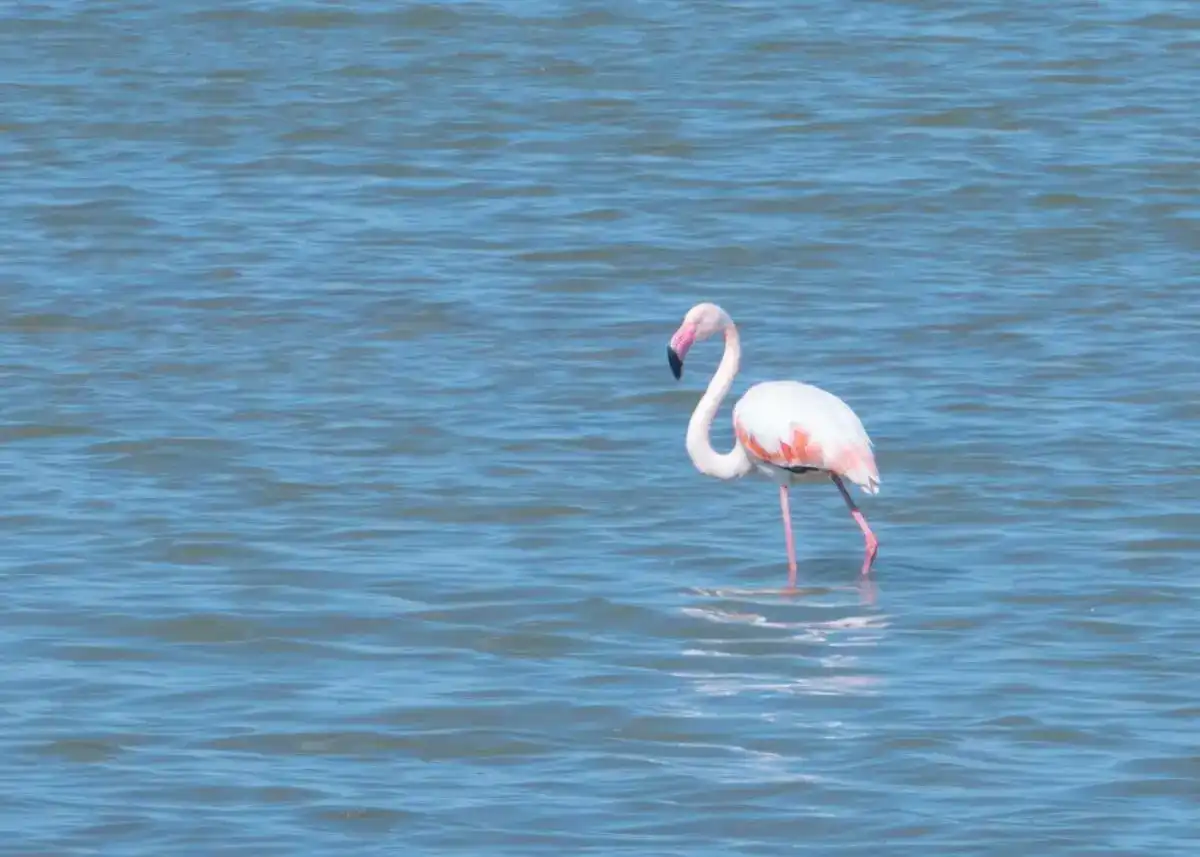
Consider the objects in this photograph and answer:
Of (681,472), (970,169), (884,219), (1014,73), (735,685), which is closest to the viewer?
(735,685)

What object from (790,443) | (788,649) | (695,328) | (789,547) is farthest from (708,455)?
(788,649)

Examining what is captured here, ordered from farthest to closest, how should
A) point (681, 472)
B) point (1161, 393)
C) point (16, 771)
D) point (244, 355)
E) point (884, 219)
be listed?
point (884, 219)
point (244, 355)
point (1161, 393)
point (681, 472)
point (16, 771)

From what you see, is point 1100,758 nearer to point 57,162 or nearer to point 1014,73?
point 57,162

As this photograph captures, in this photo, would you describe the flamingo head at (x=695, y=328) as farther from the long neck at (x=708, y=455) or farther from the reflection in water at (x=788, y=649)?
the reflection in water at (x=788, y=649)

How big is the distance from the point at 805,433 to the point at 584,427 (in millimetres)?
1866

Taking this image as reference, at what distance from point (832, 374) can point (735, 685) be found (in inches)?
173

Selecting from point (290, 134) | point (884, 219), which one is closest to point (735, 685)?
point (884, 219)

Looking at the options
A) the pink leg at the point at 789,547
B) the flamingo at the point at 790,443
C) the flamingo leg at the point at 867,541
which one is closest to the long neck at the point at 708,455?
the flamingo at the point at 790,443

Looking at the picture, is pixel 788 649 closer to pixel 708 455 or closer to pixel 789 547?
pixel 789 547

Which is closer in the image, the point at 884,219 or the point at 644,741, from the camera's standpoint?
the point at 644,741

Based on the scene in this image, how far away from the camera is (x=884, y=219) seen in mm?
15625

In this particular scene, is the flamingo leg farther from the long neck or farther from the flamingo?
the long neck

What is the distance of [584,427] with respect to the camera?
1168 centimetres

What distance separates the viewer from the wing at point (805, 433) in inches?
388
